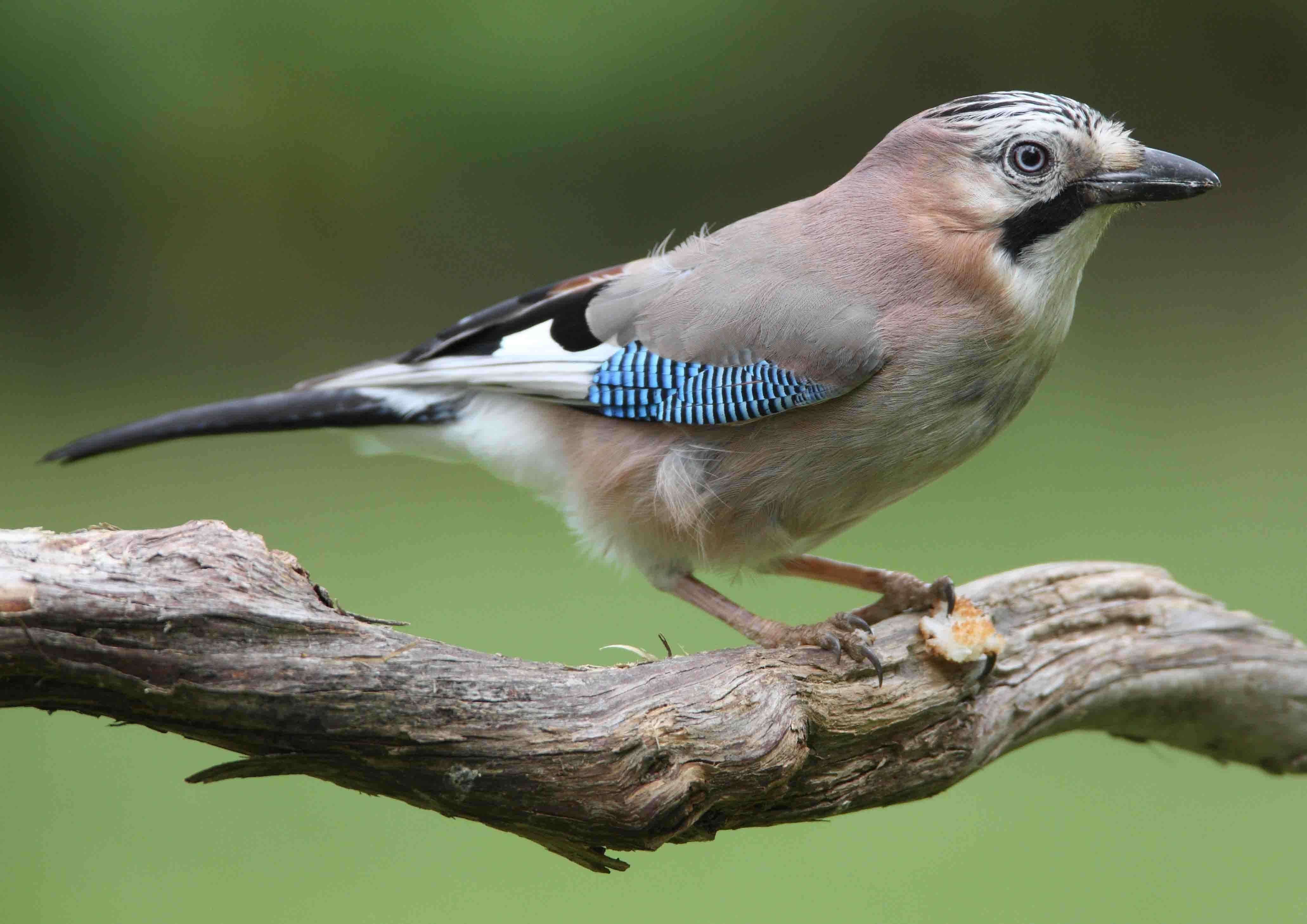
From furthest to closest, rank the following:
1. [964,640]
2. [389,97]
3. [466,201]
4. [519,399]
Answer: [466,201], [389,97], [519,399], [964,640]

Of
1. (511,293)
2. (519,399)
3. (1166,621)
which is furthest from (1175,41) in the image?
(519,399)

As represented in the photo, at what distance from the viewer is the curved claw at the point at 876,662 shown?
7.23 ft

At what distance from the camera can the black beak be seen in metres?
2.19

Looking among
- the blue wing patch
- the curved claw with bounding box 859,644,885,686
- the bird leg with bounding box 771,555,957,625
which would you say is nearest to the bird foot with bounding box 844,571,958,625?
the bird leg with bounding box 771,555,957,625

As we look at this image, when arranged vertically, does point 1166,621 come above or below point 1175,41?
below

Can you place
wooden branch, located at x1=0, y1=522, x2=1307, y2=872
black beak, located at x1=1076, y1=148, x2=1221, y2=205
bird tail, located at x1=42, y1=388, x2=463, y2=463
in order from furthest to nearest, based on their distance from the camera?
bird tail, located at x1=42, y1=388, x2=463, y2=463, black beak, located at x1=1076, y1=148, x2=1221, y2=205, wooden branch, located at x1=0, y1=522, x2=1307, y2=872

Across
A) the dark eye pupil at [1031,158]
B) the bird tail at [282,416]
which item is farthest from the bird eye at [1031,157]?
the bird tail at [282,416]

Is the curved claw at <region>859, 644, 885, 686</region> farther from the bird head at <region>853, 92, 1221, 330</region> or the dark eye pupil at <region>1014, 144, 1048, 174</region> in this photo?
the dark eye pupil at <region>1014, 144, 1048, 174</region>

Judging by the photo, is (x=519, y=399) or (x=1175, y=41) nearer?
(x=519, y=399)

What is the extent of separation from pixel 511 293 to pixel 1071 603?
13.3 ft

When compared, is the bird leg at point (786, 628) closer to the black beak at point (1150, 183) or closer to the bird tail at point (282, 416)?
the bird tail at point (282, 416)

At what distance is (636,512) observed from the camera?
241cm

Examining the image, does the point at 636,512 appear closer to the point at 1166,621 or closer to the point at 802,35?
the point at 1166,621

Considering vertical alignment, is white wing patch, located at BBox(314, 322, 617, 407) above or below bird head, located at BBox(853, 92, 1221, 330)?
below
